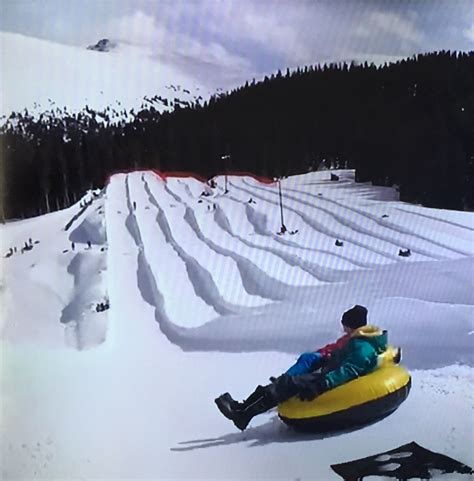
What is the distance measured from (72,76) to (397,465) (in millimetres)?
1245

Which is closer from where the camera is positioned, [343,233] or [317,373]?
[317,373]

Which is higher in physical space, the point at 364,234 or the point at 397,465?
the point at 364,234

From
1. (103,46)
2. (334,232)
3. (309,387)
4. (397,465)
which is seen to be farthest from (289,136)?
(397,465)

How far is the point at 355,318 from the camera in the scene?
1.99 meters

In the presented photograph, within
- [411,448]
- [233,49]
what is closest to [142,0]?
[233,49]

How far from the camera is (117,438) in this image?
193cm

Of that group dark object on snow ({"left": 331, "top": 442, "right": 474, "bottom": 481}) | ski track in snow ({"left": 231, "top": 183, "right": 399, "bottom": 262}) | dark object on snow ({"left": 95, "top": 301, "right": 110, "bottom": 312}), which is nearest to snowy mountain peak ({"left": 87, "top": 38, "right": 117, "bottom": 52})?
ski track in snow ({"left": 231, "top": 183, "right": 399, "bottom": 262})

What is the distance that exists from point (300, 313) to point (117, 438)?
1.79ft

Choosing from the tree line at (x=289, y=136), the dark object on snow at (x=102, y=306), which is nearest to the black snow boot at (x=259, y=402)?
the dark object on snow at (x=102, y=306)

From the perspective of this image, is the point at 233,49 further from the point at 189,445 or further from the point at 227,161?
the point at 189,445

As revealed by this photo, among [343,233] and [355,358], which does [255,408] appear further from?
[343,233]

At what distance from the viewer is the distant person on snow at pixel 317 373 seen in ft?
6.28

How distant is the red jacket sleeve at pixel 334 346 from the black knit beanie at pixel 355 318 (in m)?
0.04

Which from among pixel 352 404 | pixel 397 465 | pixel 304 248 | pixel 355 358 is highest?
pixel 304 248
